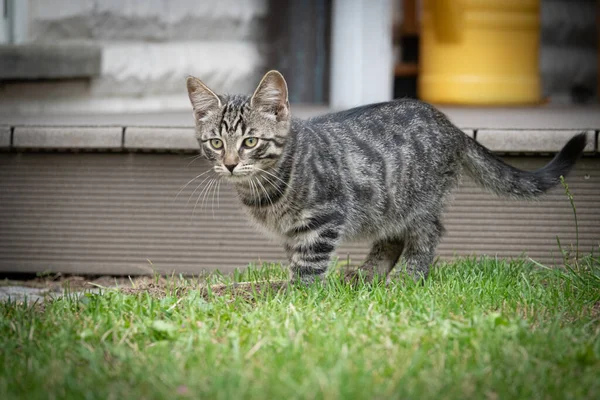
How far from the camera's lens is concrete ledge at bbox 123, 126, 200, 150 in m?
3.98

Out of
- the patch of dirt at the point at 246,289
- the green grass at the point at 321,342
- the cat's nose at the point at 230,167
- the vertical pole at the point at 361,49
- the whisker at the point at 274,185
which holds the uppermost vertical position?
the vertical pole at the point at 361,49

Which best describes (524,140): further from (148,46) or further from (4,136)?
(148,46)

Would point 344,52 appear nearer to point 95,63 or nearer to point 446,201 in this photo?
point 95,63

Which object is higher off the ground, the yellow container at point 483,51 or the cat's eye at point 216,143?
the yellow container at point 483,51

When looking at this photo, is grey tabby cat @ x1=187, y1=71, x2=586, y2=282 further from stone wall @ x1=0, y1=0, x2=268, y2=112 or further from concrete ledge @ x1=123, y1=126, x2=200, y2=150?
stone wall @ x1=0, y1=0, x2=268, y2=112

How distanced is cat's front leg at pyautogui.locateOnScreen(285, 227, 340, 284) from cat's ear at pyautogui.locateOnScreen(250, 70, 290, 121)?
49 cm

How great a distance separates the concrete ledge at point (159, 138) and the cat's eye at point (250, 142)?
794 millimetres

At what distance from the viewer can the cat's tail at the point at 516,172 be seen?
11.5 ft

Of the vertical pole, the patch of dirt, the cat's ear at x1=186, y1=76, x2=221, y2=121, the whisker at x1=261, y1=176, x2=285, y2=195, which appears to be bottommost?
the patch of dirt

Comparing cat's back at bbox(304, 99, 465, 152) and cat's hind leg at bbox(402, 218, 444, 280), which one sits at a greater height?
cat's back at bbox(304, 99, 465, 152)

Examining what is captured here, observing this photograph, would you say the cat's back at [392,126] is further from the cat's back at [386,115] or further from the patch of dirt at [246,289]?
the patch of dirt at [246,289]

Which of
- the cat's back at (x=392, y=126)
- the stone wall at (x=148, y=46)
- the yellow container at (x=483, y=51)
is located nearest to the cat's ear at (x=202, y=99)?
the cat's back at (x=392, y=126)

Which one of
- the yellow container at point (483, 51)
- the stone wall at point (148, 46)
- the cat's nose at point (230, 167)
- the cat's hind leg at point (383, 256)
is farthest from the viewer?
the yellow container at point (483, 51)

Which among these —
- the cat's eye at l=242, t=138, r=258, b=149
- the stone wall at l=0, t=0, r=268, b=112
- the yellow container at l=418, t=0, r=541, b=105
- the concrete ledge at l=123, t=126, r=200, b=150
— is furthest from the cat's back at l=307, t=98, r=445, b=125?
the yellow container at l=418, t=0, r=541, b=105
